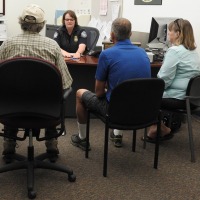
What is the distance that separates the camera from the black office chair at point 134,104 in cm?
212

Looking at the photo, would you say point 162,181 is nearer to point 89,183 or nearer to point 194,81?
point 89,183

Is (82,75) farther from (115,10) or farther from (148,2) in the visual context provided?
(115,10)

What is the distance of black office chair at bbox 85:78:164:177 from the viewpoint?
2.12 meters

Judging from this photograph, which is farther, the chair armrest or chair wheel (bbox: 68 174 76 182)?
chair wheel (bbox: 68 174 76 182)

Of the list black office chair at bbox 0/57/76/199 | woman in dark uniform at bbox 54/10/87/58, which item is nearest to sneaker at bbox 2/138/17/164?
black office chair at bbox 0/57/76/199

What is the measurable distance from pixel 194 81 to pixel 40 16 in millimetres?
1311

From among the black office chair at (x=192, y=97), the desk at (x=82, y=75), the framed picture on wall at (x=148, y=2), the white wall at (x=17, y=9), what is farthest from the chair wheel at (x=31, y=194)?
the white wall at (x=17, y=9)

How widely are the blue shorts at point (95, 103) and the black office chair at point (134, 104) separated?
0.46 feet

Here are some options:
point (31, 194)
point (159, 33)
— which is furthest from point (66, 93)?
point (159, 33)

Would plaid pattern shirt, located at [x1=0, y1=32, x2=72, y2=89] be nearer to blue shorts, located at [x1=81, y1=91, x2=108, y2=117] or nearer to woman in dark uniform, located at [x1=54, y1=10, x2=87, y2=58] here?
blue shorts, located at [x1=81, y1=91, x2=108, y2=117]

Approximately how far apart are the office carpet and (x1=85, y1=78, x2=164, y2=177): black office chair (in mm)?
164

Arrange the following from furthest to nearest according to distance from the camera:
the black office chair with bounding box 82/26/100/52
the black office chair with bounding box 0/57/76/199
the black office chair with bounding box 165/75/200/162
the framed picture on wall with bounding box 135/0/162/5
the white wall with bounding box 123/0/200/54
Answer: the framed picture on wall with bounding box 135/0/162/5 → the black office chair with bounding box 82/26/100/52 → the white wall with bounding box 123/0/200/54 → the black office chair with bounding box 165/75/200/162 → the black office chair with bounding box 0/57/76/199

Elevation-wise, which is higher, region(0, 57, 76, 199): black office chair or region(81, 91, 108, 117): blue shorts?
region(0, 57, 76, 199): black office chair

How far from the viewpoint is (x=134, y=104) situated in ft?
7.17
